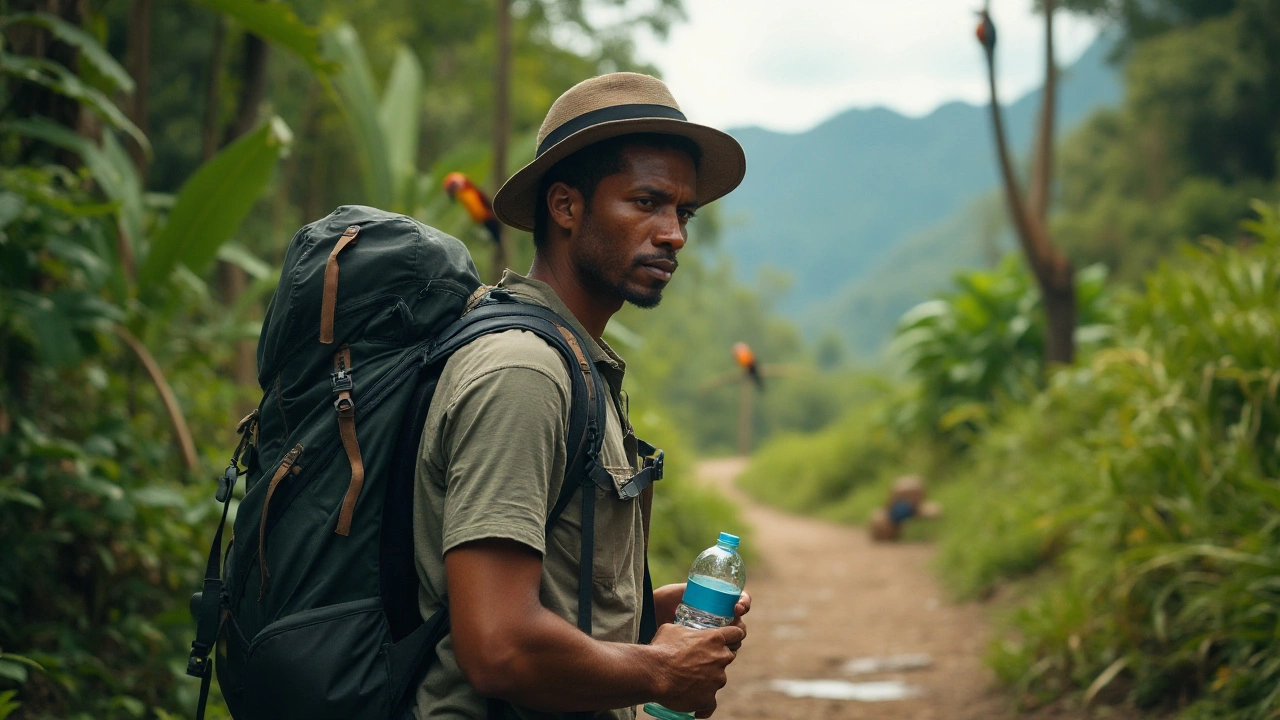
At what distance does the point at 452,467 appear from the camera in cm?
160

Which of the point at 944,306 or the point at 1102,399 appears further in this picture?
the point at 944,306

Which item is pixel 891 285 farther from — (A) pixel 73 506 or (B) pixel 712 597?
(B) pixel 712 597

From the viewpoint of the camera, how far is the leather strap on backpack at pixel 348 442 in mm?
1609

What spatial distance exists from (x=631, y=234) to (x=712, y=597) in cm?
64

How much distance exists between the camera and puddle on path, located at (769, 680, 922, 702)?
229 inches

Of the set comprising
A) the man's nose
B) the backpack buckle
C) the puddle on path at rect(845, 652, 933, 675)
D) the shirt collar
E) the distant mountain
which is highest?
the distant mountain

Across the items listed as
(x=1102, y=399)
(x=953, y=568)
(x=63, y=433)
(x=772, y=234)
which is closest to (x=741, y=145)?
(x=63, y=433)

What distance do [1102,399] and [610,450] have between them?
21.2 ft

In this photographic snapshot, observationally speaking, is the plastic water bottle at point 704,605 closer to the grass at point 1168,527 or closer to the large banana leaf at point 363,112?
the grass at point 1168,527

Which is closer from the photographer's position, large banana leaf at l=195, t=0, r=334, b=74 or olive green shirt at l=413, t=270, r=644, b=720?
olive green shirt at l=413, t=270, r=644, b=720

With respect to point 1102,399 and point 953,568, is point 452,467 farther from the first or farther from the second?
point 953,568

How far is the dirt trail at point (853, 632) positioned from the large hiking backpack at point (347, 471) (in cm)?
423

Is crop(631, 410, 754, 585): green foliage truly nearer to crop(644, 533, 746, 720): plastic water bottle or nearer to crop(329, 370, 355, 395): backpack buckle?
crop(644, 533, 746, 720): plastic water bottle

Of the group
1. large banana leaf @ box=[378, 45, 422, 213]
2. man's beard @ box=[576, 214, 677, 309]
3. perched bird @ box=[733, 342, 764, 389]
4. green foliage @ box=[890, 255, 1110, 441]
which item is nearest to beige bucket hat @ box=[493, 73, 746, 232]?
man's beard @ box=[576, 214, 677, 309]
